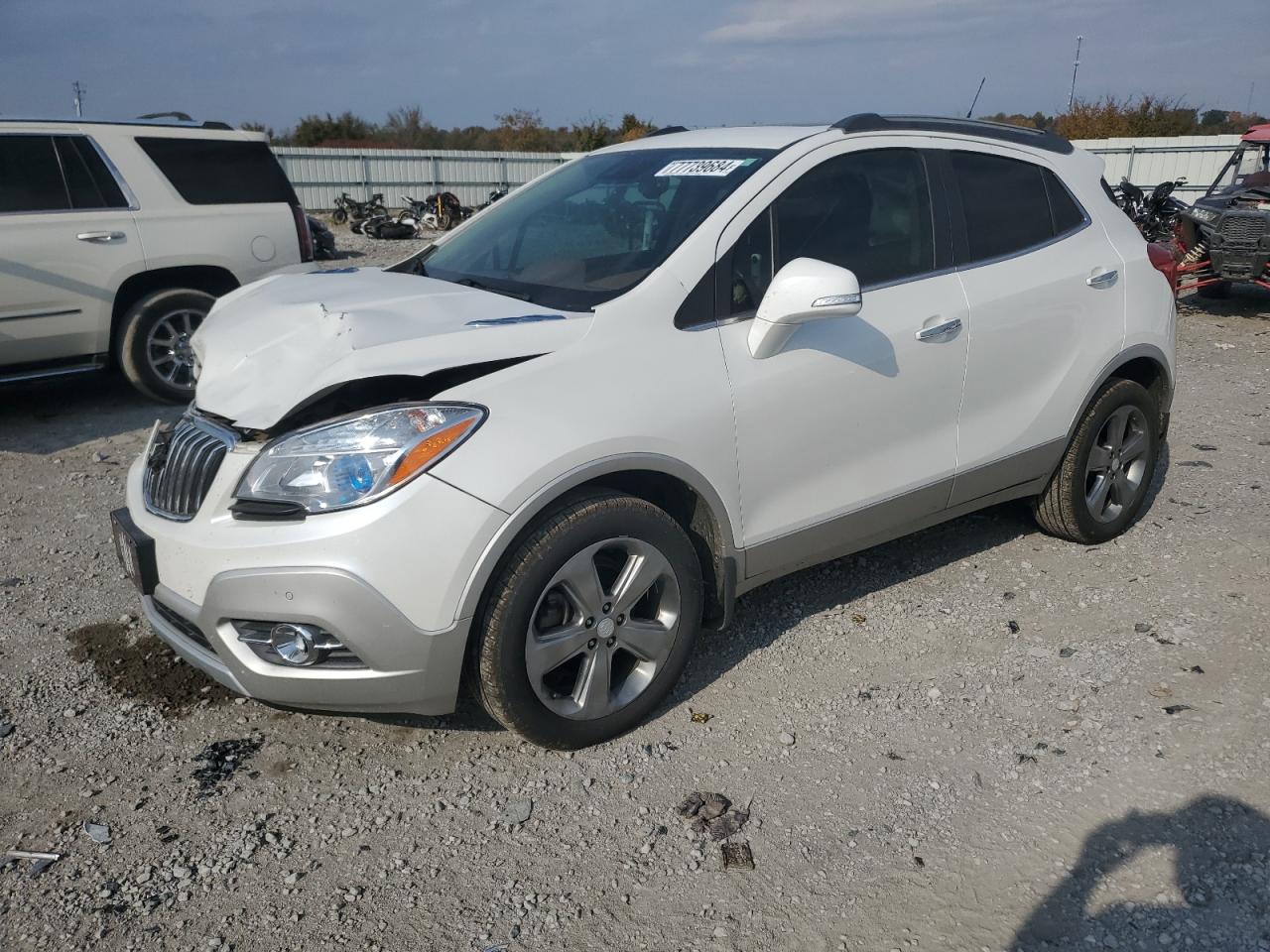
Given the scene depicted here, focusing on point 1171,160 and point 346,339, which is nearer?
point 346,339

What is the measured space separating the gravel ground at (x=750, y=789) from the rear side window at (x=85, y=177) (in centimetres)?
337

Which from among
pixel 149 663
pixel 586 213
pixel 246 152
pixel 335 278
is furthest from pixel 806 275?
pixel 246 152

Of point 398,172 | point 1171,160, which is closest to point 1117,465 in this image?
point 1171,160

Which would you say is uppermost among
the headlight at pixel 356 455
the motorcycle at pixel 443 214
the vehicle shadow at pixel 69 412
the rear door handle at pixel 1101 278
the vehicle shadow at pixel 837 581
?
the rear door handle at pixel 1101 278

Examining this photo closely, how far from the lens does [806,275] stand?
10.1ft

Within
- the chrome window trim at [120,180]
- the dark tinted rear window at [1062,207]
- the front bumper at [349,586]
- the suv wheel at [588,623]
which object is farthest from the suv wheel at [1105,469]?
the chrome window trim at [120,180]

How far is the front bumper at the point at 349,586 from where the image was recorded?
267 centimetres

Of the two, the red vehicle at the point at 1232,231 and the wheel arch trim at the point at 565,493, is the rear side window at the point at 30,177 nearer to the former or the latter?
the wheel arch trim at the point at 565,493

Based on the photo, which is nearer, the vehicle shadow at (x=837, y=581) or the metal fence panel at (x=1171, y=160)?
the vehicle shadow at (x=837, y=581)

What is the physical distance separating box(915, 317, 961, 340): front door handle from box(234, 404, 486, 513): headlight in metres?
1.73

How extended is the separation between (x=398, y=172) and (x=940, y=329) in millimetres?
25450

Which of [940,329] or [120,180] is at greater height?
[120,180]

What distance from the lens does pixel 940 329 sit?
147 inches

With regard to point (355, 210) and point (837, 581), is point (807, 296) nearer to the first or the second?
point (837, 581)
